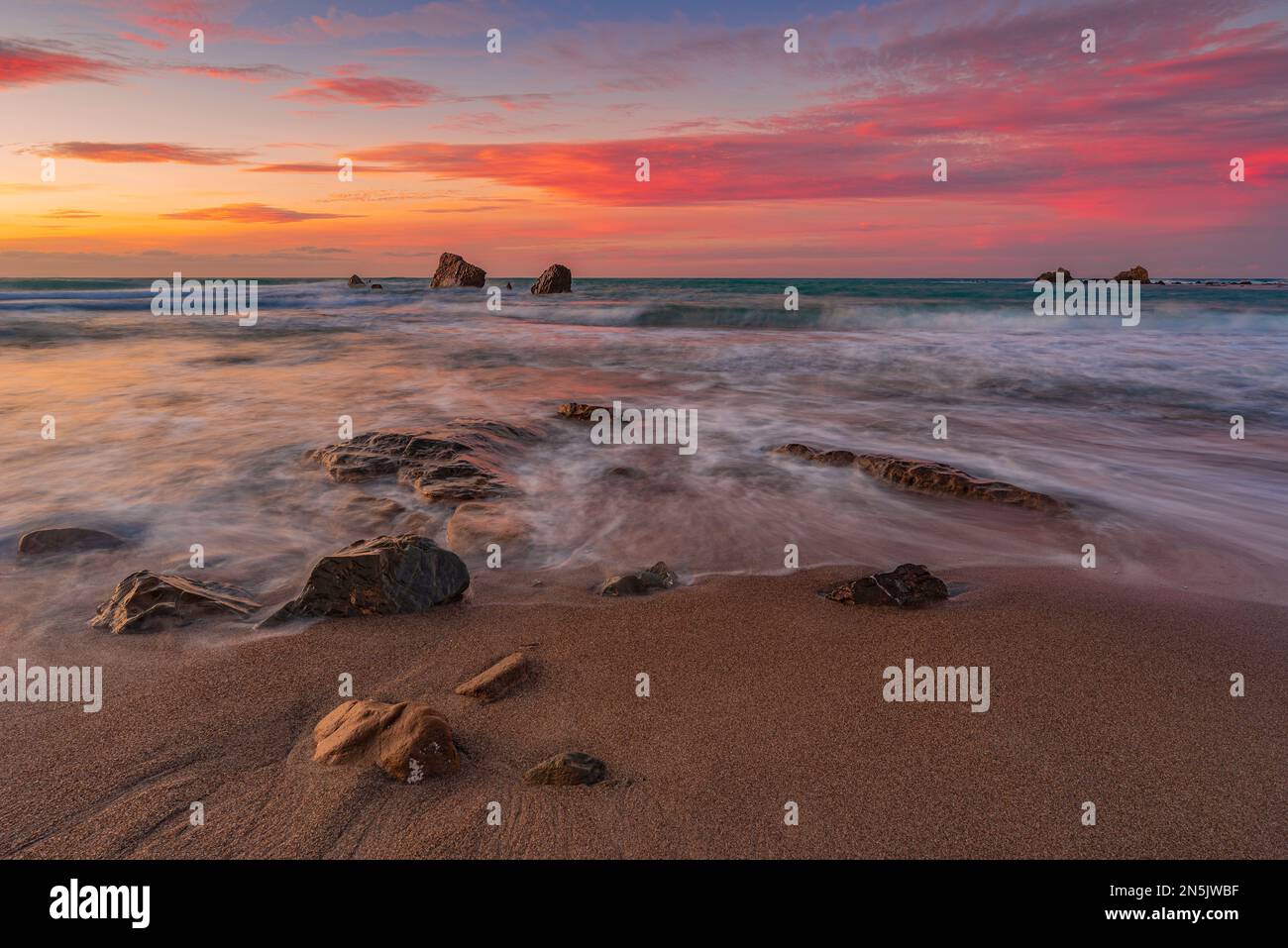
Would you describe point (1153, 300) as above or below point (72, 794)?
above

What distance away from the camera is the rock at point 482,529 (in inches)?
230

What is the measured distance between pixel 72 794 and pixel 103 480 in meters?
5.86

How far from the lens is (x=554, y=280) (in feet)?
189

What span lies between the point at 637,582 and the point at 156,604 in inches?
115

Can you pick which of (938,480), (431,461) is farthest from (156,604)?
(938,480)

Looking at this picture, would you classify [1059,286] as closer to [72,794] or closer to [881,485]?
[881,485]

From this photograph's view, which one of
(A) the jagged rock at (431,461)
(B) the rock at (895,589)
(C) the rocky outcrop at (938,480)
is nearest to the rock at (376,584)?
(A) the jagged rock at (431,461)

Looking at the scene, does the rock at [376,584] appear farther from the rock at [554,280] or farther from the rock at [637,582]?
the rock at [554,280]

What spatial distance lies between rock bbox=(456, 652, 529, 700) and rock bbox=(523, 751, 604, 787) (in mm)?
690

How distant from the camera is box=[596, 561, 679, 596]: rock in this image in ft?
16.0

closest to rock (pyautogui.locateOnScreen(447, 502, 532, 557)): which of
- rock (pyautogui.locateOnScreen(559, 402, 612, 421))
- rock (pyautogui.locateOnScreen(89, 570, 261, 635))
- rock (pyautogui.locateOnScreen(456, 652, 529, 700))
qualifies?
rock (pyautogui.locateOnScreen(89, 570, 261, 635))
